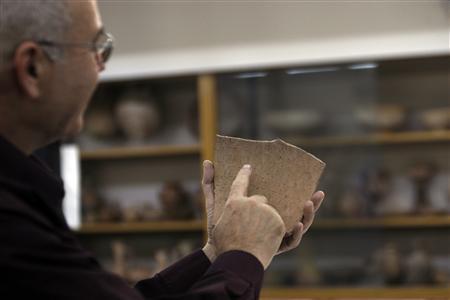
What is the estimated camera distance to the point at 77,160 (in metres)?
4.09

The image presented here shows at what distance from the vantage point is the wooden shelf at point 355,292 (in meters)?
3.42

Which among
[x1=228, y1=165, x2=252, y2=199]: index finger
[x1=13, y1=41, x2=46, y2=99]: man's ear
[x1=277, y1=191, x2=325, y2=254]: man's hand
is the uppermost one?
[x1=13, y1=41, x2=46, y2=99]: man's ear

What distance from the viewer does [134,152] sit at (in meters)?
3.99

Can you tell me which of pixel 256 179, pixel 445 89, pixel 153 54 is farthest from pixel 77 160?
pixel 256 179

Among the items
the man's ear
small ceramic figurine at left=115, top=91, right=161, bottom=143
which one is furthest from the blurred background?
the man's ear

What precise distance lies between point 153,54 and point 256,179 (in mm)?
2872

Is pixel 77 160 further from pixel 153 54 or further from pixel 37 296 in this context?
pixel 37 296

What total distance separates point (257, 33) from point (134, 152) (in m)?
1.06

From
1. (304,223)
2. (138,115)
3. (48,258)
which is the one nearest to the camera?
(48,258)

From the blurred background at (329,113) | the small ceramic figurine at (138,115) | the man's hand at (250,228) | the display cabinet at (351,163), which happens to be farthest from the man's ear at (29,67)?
the small ceramic figurine at (138,115)

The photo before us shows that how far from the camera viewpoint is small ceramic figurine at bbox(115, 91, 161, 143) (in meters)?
4.03

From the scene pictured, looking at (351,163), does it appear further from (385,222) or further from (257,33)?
(257,33)

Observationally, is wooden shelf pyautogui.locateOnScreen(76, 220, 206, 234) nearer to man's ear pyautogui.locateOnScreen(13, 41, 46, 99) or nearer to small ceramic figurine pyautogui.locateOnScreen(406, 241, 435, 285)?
small ceramic figurine pyautogui.locateOnScreen(406, 241, 435, 285)

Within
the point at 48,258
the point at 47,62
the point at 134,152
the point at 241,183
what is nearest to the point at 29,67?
the point at 47,62
